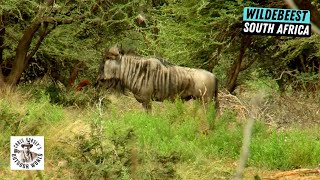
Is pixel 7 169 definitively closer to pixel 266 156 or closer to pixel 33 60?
pixel 266 156

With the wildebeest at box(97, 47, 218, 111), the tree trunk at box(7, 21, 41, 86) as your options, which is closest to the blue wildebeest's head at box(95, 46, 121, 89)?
the wildebeest at box(97, 47, 218, 111)

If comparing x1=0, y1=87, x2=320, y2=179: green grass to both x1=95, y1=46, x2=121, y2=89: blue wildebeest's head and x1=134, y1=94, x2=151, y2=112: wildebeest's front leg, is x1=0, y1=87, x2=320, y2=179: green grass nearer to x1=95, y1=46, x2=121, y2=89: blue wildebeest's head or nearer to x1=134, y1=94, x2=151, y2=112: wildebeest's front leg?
x1=134, y1=94, x2=151, y2=112: wildebeest's front leg

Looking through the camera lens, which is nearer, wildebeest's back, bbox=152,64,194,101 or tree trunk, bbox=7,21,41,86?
wildebeest's back, bbox=152,64,194,101

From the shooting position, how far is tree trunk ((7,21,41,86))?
1541cm

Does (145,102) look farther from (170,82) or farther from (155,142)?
(155,142)

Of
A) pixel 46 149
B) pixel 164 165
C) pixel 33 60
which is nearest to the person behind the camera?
pixel 164 165

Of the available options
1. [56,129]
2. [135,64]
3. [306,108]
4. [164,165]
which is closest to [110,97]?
[135,64]

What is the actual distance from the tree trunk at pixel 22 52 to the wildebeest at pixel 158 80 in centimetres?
361

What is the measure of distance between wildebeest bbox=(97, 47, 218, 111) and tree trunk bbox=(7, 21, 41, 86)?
3.61m

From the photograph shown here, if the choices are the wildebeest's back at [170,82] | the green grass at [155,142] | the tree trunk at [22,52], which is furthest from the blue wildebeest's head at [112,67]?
the tree trunk at [22,52]

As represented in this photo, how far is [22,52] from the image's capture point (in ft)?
51.8

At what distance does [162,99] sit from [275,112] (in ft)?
6.51

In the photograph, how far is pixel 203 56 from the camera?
15844 mm

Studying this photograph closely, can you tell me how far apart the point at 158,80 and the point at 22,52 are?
4932 millimetres
